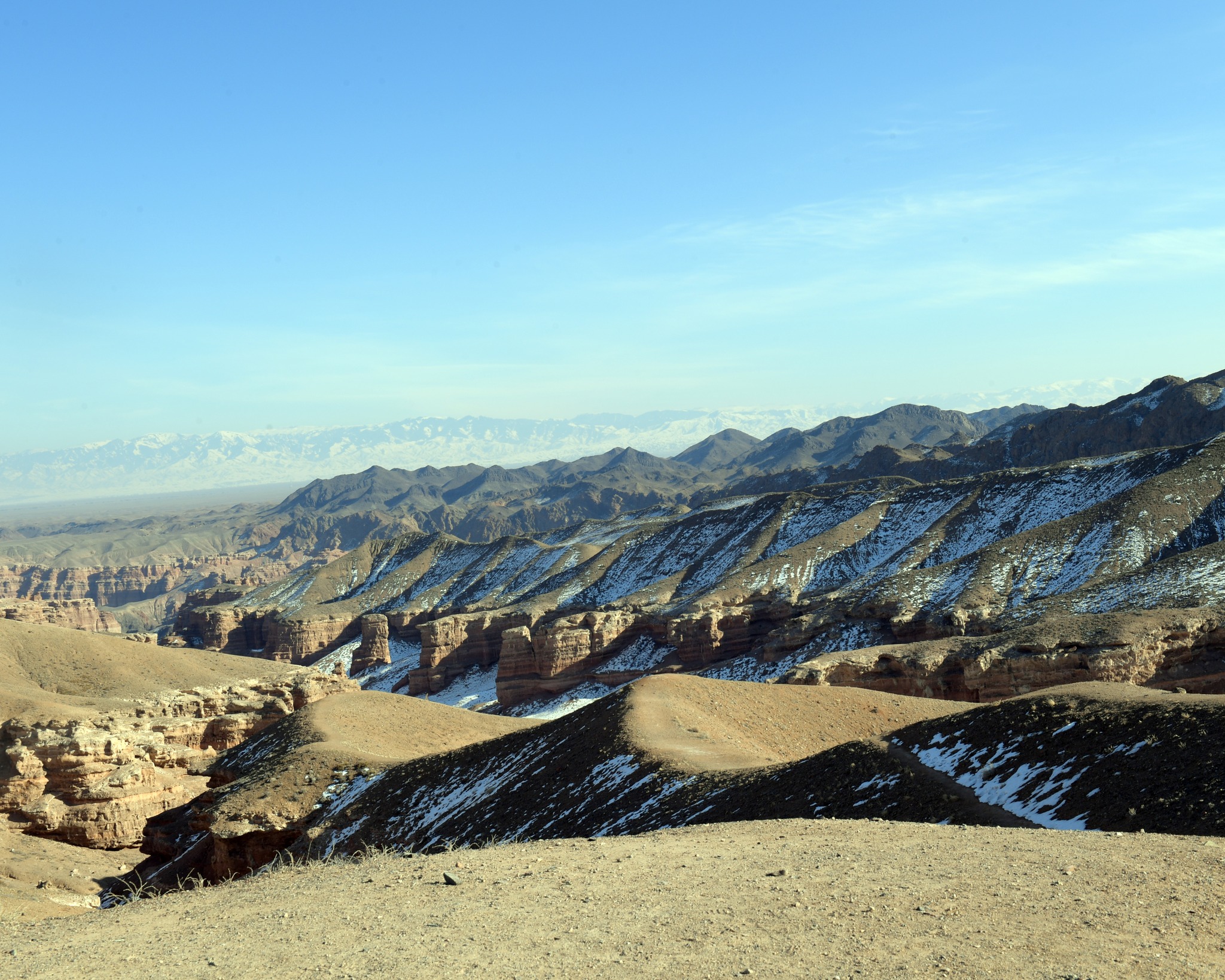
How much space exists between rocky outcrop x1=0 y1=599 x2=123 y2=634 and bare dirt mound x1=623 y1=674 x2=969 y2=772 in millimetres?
62885

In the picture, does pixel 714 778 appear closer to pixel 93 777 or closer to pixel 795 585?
pixel 93 777

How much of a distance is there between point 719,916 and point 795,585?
6803 centimetres

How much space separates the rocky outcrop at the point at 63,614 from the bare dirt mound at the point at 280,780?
50695mm

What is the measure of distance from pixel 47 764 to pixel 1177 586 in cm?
4716

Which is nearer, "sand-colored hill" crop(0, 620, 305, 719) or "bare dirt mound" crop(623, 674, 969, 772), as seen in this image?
"bare dirt mound" crop(623, 674, 969, 772)

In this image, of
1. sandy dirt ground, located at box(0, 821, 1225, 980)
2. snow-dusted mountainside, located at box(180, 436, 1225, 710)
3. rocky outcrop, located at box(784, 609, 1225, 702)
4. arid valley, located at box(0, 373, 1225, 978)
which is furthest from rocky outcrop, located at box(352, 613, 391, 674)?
sandy dirt ground, located at box(0, 821, 1225, 980)

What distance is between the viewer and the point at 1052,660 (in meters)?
41.2

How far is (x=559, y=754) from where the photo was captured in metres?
27.0

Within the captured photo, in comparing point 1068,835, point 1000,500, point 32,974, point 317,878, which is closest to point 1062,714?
point 1068,835

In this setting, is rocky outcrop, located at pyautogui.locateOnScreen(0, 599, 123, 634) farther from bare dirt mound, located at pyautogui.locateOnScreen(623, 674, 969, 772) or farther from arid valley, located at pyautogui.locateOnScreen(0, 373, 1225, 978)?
bare dirt mound, located at pyautogui.locateOnScreen(623, 674, 969, 772)

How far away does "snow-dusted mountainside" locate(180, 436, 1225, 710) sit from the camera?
5406 cm

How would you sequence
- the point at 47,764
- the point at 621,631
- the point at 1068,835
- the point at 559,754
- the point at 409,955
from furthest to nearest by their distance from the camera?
the point at 621,631 < the point at 47,764 < the point at 559,754 < the point at 1068,835 < the point at 409,955

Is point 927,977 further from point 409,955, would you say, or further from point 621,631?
point 621,631

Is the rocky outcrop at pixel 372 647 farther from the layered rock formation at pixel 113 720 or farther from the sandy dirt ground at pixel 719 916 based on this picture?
the sandy dirt ground at pixel 719 916
